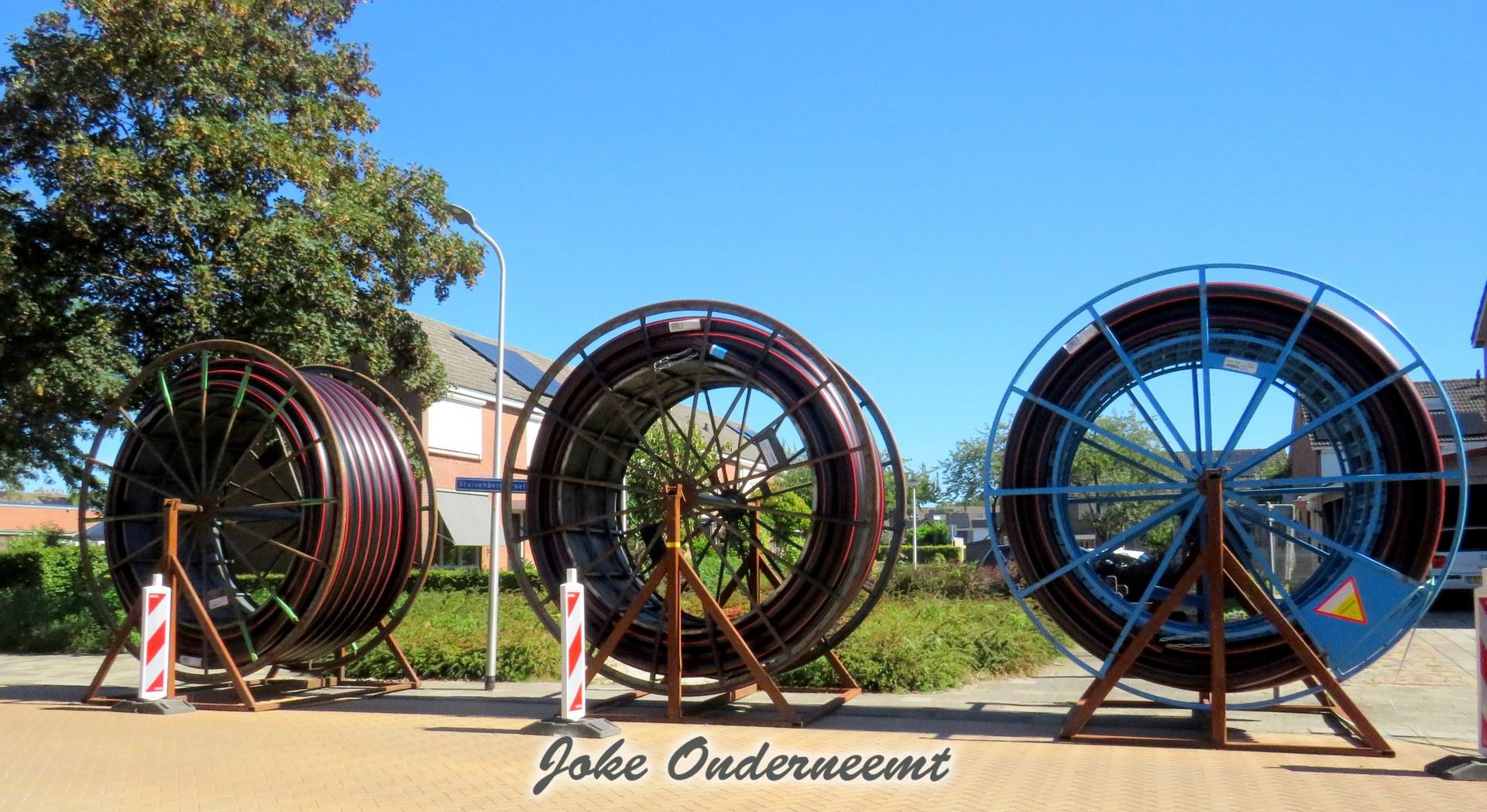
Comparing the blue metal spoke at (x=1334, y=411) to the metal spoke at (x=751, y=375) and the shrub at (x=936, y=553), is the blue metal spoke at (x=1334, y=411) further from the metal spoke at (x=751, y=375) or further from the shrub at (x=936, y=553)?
the shrub at (x=936, y=553)

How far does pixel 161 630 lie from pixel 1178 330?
9417 mm

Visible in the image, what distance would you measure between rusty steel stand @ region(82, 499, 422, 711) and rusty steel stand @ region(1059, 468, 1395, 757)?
288 inches

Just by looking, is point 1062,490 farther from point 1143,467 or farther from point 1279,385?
point 1279,385

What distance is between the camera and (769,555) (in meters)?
11.0

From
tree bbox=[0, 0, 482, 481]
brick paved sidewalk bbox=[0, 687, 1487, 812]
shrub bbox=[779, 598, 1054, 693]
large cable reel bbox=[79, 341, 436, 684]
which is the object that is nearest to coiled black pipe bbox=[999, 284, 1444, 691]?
brick paved sidewalk bbox=[0, 687, 1487, 812]

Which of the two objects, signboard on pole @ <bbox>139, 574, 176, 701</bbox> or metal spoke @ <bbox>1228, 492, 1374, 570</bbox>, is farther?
signboard on pole @ <bbox>139, 574, 176, 701</bbox>

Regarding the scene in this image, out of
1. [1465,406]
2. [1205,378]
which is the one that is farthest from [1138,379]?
[1465,406]

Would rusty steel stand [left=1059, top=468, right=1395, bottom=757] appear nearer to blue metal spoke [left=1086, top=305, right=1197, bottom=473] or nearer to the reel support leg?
blue metal spoke [left=1086, top=305, right=1197, bottom=473]

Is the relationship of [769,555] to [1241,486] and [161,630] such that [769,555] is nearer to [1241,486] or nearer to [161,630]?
[1241,486]

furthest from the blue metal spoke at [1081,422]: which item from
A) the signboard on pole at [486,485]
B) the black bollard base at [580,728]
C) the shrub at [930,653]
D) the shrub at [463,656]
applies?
the shrub at [463,656]

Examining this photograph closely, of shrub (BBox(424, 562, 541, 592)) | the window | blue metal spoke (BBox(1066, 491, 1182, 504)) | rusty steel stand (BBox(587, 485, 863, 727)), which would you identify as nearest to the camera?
blue metal spoke (BBox(1066, 491, 1182, 504))

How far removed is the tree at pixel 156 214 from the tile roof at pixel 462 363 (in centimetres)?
1233

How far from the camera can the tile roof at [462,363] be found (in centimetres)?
3228

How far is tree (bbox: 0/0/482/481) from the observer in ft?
55.5
